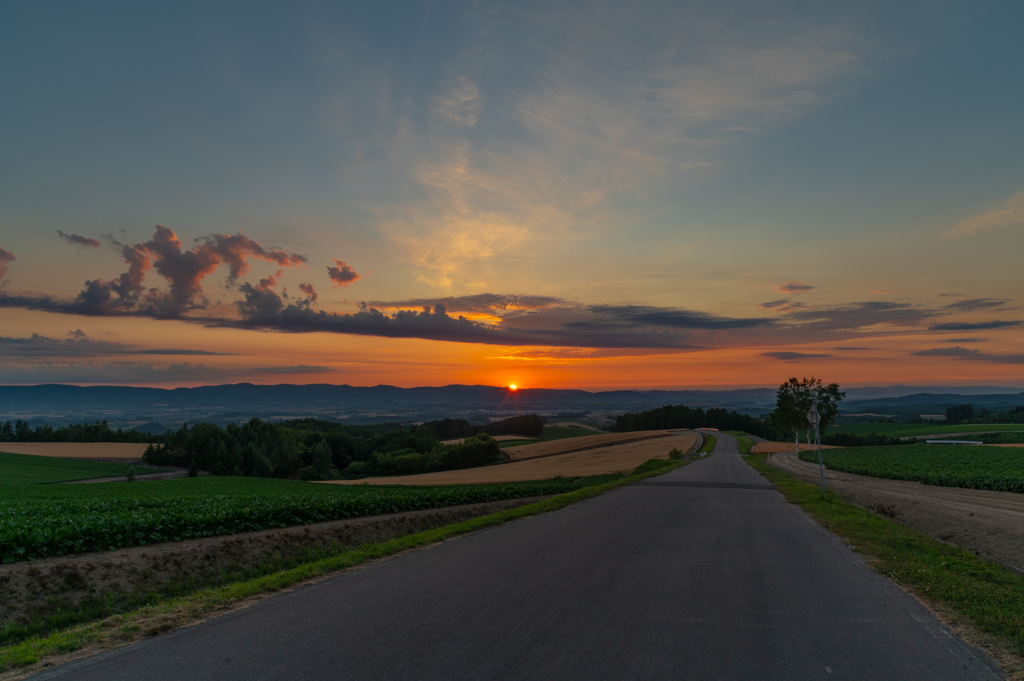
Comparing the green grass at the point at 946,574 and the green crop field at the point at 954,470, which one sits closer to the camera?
the green grass at the point at 946,574

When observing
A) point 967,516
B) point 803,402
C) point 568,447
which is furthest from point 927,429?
point 967,516

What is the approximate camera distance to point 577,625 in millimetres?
7203

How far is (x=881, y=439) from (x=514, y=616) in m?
118

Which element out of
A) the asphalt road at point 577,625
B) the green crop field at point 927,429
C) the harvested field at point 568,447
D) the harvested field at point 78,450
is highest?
the asphalt road at point 577,625

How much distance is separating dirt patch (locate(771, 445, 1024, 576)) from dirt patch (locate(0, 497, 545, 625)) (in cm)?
1740

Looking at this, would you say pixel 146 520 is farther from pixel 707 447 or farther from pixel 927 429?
pixel 927 429

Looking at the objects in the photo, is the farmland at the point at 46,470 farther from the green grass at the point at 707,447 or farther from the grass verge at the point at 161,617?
the green grass at the point at 707,447

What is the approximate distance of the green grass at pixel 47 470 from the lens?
48344 millimetres

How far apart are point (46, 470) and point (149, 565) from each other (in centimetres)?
6490

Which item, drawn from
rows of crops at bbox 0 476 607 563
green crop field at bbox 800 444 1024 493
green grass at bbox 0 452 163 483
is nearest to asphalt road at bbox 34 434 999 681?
rows of crops at bbox 0 476 607 563

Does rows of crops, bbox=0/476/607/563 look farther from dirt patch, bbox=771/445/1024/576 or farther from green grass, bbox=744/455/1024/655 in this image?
dirt patch, bbox=771/445/1024/576

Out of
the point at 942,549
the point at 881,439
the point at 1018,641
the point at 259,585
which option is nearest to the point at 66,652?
the point at 259,585

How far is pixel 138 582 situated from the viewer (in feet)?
34.2

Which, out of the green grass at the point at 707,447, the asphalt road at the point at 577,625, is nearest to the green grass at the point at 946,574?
the asphalt road at the point at 577,625
